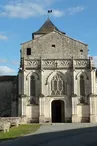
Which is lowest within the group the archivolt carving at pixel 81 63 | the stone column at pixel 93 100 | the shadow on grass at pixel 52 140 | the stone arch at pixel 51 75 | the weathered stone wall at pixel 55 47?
the shadow on grass at pixel 52 140

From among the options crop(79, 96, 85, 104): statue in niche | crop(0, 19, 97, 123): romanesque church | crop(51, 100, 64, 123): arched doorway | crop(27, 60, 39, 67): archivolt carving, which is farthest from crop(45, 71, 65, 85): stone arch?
crop(79, 96, 85, 104): statue in niche

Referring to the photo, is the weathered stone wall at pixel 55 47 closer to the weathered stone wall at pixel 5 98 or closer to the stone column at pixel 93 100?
the stone column at pixel 93 100

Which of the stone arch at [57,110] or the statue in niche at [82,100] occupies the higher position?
the statue in niche at [82,100]

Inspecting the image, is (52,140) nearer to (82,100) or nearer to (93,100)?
(93,100)

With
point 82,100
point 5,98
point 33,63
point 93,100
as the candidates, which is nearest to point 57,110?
point 82,100

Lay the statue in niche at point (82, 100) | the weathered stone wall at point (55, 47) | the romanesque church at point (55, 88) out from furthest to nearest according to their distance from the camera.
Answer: the weathered stone wall at point (55, 47) < the statue in niche at point (82, 100) < the romanesque church at point (55, 88)

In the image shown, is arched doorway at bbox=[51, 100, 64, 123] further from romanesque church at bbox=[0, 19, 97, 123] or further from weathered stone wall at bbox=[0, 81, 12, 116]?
weathered stone wall at bbox=[0, 81, 12, 116]

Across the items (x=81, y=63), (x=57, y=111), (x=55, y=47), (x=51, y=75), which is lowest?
(x=57, y=111)

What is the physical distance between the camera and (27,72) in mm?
44906

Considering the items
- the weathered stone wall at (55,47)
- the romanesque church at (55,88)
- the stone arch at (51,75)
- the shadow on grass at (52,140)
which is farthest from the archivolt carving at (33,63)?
the shadow on grass at (52,140)

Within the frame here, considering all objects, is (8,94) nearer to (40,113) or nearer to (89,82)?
(40,113)

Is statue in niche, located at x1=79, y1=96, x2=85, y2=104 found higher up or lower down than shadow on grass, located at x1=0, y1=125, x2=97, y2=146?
higher up

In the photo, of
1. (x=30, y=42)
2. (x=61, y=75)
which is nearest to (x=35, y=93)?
(x=61, y=75)

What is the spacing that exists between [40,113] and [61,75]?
Result: 5.67m
